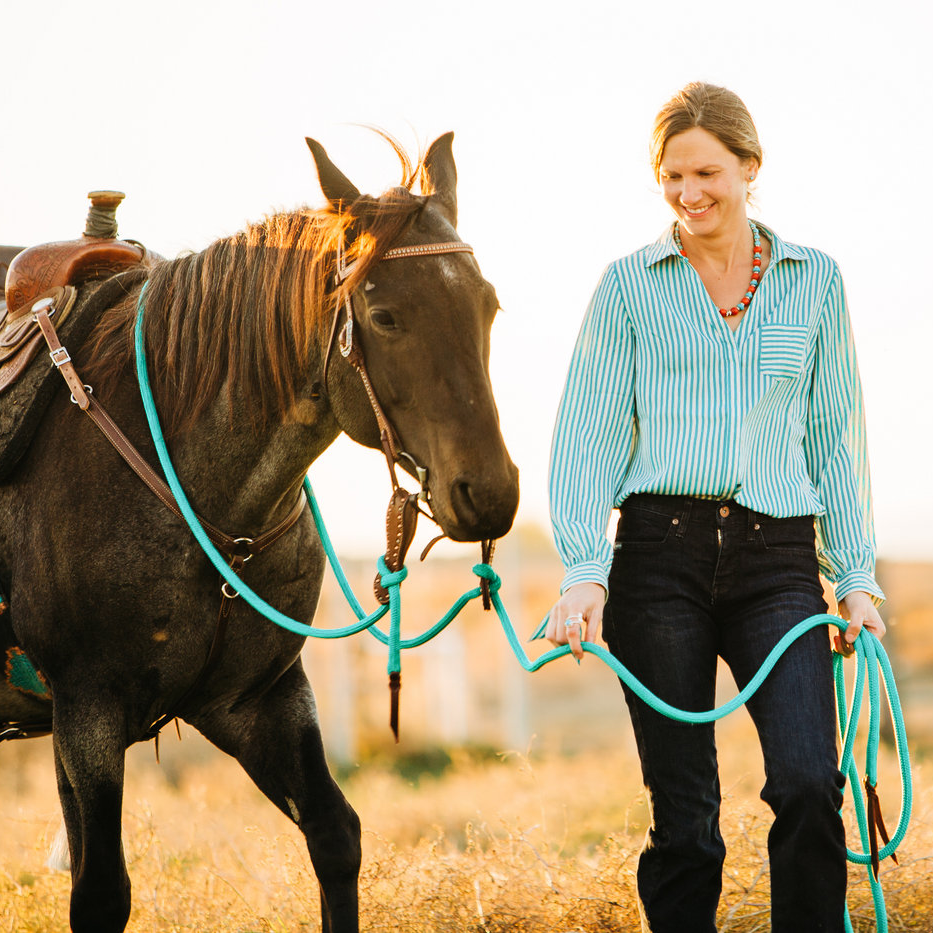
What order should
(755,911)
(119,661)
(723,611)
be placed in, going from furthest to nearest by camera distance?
(755,911) → (119,661) → (723,611)

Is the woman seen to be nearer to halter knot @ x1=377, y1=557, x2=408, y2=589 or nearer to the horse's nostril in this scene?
the horse's nostril

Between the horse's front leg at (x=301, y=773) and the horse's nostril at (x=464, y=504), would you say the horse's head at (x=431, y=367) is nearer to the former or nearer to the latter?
the horse's nostril at (x=464, y=504)

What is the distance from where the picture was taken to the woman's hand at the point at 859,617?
2312mm

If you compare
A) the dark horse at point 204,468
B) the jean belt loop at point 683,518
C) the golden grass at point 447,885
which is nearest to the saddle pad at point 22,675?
the dark horse at point 204,468

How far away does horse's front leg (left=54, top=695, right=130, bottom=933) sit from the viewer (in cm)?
255

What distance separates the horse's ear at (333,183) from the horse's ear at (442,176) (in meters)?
0.19

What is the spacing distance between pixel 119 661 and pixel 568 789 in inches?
200

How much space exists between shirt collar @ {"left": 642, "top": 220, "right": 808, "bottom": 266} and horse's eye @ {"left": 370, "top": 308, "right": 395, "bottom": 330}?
0.56m

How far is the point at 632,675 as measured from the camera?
2264 millimetres

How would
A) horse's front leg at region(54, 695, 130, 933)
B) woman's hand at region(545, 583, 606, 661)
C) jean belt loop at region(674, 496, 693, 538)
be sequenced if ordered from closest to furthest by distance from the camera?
1. woman's hand at region(545, 583, 606, 661)
2. jean belt loop at region(674, 496, 693, 538)
3. horse's front leg at region(54, 695, 130, 933)

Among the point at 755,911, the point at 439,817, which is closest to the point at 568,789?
the point at 439,817

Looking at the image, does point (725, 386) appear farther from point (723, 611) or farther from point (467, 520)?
point (467, 520)

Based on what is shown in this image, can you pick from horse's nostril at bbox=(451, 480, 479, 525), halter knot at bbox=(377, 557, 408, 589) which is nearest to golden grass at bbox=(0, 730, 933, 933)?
halter knot at bbox=(377, 557, 408, 589)

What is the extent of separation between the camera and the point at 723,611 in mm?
2295
